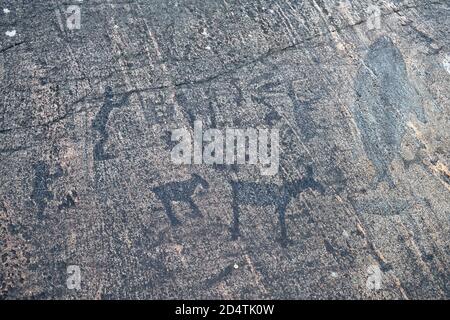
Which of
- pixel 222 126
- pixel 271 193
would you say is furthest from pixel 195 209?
pixel 222 126

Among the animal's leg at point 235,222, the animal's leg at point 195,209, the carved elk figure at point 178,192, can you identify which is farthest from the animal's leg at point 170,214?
the animal's leg at point 235,222

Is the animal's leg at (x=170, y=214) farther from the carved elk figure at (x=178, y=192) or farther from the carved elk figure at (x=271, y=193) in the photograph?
the carved elk figure at (x=271, y=193)

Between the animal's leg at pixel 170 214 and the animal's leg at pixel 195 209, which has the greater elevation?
the animal's leg at pixel 195 209

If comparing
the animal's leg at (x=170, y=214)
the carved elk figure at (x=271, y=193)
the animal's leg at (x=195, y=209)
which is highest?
the carved elk figure at (x=271, y=193)

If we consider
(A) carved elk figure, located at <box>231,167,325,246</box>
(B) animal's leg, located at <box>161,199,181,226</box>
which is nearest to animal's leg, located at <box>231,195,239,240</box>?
(A) carved elk figure, located at <box>231,167,325,246</box>

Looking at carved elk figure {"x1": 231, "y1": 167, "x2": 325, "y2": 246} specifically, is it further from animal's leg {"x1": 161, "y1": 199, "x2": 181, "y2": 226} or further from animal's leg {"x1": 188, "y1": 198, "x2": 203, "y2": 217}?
animal's leg {"x1": 161, "y1": 199, "x2": 181, "y2": 226}

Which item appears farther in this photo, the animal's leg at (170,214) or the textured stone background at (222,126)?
the animal's leg at (170,214)

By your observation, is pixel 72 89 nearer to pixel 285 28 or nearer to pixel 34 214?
pixel 34 214
